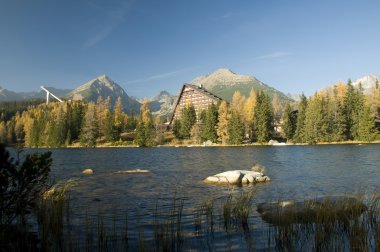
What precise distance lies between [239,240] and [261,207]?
4416 mm

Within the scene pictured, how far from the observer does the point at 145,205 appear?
16.4m

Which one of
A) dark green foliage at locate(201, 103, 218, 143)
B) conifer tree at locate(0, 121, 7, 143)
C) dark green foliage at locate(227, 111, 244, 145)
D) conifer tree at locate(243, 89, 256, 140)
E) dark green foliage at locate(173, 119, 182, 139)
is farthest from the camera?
dark green foliage at locate(173, 119, 182, 139)

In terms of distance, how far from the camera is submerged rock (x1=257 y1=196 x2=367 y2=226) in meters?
10.9

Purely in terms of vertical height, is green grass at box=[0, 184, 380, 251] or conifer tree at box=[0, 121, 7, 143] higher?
conifer tree at box=[0, 121, 7, 143]

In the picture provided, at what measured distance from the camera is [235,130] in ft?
322

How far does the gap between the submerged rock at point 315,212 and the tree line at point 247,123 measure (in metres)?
79.4

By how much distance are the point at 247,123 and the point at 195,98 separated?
43.5 meters

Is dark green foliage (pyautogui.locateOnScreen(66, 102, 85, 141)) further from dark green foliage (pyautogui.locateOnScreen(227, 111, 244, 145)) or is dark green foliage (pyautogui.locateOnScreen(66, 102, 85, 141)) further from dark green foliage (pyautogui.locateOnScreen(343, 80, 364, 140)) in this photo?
dark green foliage (pyautogui.locateOnScreen(343, 80, 364, 140))

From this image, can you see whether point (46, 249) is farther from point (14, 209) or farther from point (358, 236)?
point (358, 236)

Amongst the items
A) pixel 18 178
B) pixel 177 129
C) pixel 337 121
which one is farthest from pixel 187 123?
pixel 18 178

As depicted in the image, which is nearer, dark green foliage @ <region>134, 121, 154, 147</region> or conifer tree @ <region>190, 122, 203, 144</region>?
conifer tree @ <region>190, 122, 203, 144</region>

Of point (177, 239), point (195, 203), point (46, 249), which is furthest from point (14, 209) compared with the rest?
point (195, 203)

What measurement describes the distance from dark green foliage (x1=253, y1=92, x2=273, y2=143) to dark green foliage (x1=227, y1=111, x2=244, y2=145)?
6835mm

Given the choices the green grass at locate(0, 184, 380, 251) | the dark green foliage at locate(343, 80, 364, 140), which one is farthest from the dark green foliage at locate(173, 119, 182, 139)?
the green grass at locate(0, 184, 380, 251)
